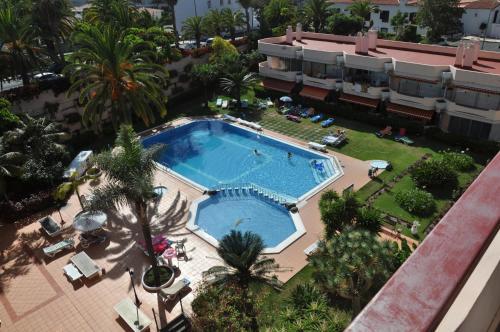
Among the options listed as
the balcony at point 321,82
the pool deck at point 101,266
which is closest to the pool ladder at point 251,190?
the pool deck at point 101,266

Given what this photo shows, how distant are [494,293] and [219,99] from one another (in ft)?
148

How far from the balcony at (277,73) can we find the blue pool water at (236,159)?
402 inches

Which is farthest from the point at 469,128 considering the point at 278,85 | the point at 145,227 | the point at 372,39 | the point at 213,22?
the point at 213,22

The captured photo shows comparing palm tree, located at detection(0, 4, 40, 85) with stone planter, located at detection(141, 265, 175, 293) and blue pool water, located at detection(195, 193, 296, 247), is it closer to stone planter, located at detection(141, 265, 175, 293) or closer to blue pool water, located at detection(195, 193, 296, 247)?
blue pool water, located at detection(195, 193, 296, 247)

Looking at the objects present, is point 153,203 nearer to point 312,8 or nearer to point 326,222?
point 326,222

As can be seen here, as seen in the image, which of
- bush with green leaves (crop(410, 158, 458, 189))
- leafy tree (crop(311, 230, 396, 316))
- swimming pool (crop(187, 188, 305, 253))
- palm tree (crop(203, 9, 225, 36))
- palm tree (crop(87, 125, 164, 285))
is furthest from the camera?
palm tree (crop(203, 9, 225, 36))

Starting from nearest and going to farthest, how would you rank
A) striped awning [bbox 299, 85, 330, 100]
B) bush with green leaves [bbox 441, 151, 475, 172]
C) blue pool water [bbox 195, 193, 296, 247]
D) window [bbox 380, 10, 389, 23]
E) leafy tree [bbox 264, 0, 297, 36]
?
blue pool water [bbox 195, 193, 296, 247] < bush with green leaves [bbox 441, 151, 475, 172] < striped awning [bbox 299, 85, 330, 100] < leafy tree [bbox 264, 0, 297, 36] < window [bbox 380, 10, 389, 23]

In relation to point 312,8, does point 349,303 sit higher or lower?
lower

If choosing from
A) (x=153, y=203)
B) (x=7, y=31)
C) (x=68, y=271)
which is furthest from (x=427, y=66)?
(x=7, y=31)

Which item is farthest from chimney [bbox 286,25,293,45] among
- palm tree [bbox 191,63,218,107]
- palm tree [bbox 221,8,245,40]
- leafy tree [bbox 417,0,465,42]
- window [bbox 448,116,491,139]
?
leafy tree [bbox 417,0,465,42]

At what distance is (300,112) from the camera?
4272 cm

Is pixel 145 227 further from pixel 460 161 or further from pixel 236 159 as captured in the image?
pixel 460 161

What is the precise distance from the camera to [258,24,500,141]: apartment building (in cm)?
3369

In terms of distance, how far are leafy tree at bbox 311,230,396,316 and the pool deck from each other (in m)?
5.12
